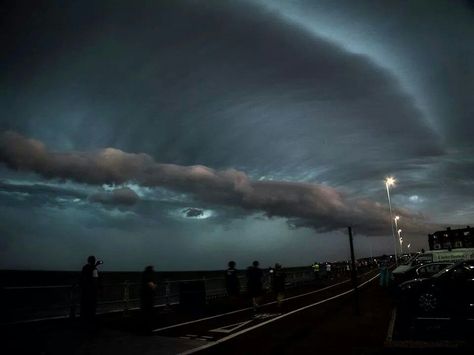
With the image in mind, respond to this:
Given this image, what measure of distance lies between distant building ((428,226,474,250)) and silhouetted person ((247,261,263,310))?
11393 cm

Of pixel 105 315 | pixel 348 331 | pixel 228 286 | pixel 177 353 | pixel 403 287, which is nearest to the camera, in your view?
pixel 177 353

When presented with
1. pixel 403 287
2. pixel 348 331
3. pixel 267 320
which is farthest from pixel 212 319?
pixel 403 287

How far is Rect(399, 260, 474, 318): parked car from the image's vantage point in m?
11.5

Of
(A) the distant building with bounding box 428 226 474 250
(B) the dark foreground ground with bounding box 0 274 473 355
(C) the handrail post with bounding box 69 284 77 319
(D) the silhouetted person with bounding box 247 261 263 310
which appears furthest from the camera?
(A) the distant building with bounding box 428 226 474 250

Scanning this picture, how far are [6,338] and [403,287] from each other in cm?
1126

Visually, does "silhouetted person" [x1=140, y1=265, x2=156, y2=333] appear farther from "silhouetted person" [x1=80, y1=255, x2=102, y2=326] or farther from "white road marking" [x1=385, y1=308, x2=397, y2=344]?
"white road marking" [x1=385, y1=308, x2=397, y2=344]

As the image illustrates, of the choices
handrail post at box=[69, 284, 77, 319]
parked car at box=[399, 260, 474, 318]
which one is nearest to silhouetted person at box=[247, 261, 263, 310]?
parked car at box=[399, 260, 474, 318]

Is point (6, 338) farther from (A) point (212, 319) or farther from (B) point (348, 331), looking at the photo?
(B) point (348, 331)

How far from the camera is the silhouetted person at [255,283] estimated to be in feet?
52.5

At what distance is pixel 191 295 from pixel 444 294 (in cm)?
971

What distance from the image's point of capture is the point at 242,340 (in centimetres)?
996

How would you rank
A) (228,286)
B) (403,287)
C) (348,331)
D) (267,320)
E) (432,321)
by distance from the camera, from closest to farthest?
(348,331)
(432,321)
(403,287)
(267,320)
(228,286)

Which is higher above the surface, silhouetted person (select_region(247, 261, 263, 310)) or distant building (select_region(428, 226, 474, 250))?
distant building (select_region(428, 226, 474, 250))

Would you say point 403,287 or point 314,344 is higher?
point 403,287
